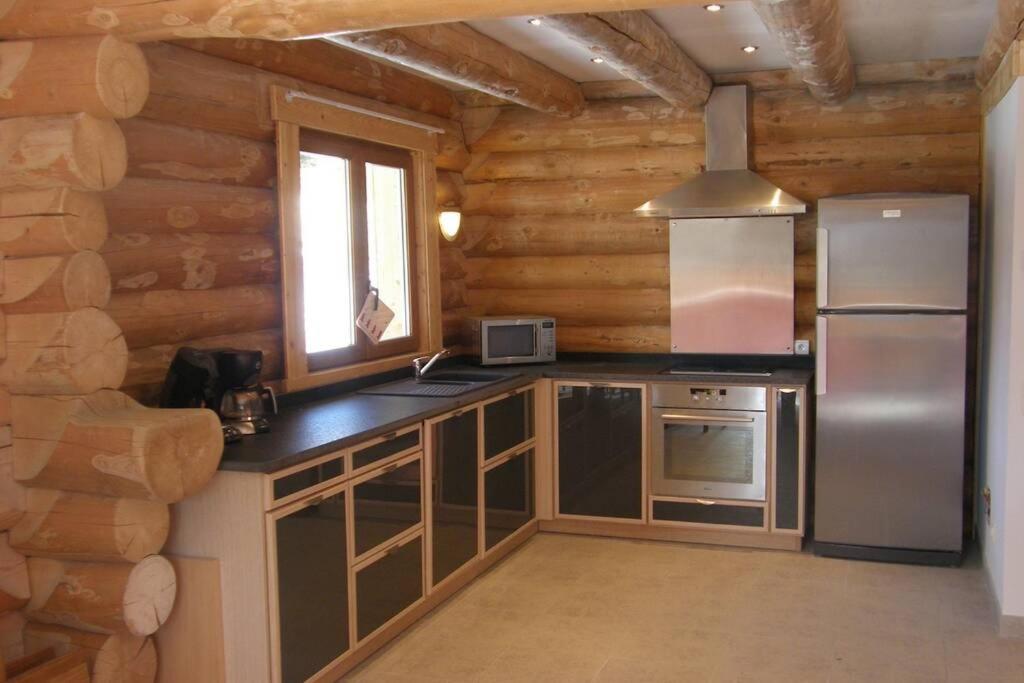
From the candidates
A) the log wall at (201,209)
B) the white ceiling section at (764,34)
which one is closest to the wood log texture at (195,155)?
the log wall at (201,209)

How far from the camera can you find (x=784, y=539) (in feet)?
17.3

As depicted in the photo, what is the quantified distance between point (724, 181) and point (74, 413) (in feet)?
12.0

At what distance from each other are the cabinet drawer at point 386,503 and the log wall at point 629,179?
6.71 feet

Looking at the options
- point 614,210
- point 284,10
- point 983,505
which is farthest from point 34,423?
point 983,505

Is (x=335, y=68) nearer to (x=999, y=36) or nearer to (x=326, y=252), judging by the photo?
(x=326, y=252)

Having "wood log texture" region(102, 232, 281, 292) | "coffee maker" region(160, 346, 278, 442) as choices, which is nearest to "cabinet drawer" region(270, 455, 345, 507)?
"coffee maker" region(160, 346, 278, 442)

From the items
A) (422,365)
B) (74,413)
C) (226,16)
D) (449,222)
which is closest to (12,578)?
(74,413)

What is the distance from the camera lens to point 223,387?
12.0 feet

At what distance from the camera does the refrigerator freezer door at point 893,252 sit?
4.78 metres

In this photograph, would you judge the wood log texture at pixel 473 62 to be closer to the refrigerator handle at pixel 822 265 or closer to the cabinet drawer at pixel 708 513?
the refrigerator handle at pixel 822 265

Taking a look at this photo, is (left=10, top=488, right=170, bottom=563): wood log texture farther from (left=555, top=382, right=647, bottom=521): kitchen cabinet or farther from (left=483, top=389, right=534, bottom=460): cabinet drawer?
(left=555, top=382, right=647, bottom=521): kitchen cabinet

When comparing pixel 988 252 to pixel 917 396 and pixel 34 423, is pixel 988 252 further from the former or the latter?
pixel 34 423

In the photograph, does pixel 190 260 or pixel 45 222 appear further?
pixel 190 260

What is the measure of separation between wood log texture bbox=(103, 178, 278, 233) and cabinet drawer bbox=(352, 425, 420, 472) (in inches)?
40.9
